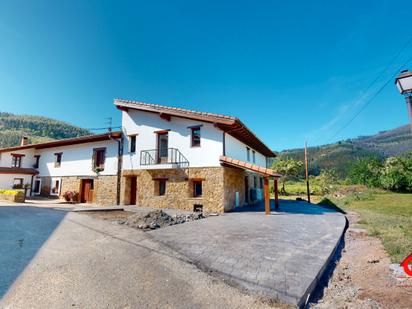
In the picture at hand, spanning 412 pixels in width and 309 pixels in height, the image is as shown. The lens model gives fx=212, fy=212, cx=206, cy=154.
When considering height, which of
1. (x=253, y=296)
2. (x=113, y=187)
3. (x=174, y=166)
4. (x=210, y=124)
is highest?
(x=210, y=124)

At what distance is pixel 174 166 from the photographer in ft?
44.6

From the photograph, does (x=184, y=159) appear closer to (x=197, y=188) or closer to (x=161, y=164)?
(x=161, y=164)

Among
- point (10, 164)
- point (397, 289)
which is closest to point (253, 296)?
point (397, 289)

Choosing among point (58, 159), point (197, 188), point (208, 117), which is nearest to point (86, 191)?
point (58, 159)

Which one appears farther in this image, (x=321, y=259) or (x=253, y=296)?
(x=321, y=259)

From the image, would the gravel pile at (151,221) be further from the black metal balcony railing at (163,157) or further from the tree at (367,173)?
the tree at (367,173)

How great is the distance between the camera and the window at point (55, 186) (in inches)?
757

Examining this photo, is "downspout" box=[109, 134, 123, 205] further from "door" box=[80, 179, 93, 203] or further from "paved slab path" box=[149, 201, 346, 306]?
"paved slab path" box=[149, 201, 346, 306]

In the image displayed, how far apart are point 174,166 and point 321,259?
10.1 meters

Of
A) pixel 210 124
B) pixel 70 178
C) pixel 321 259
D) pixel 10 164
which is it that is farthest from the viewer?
pixel 10 164

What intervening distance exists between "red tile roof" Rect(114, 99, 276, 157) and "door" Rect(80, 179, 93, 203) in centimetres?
692

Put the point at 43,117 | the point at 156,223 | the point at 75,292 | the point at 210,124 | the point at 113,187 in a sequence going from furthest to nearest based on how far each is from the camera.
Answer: the point at 43,117 → the point at 113,187 → the point at 210,124 → the point at 156,223 → the point at 75,292

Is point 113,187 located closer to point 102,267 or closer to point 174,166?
point 174,166

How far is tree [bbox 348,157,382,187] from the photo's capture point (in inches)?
1065
